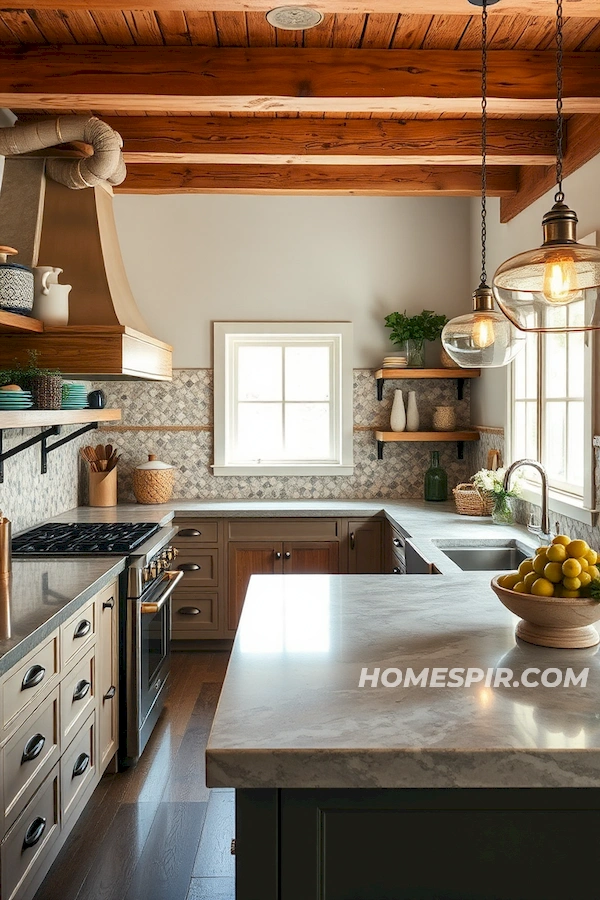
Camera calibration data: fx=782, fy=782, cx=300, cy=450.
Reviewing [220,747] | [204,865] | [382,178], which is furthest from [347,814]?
[382,178]

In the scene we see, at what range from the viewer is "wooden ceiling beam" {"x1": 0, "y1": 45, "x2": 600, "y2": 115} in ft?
9.43

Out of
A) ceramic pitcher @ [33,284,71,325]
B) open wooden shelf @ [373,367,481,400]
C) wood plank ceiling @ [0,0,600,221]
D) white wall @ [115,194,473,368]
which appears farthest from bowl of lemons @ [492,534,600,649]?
white wall @ [115,194,473,368]

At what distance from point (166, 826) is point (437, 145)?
314cm

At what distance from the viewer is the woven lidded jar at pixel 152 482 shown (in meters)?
4.95

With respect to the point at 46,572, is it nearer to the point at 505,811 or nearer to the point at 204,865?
the point at 204,865

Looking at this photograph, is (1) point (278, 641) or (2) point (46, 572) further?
(2) point (46, 572)

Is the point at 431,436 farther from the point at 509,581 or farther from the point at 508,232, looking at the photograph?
the point at 509,581

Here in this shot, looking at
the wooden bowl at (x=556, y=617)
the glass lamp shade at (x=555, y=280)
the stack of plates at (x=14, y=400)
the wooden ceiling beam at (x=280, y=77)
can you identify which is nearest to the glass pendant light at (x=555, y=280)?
the glass lamp shade at (x=555, y=280)

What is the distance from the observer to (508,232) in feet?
14.5

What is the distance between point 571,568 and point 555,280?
0.64 meters

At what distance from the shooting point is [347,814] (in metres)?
1.39

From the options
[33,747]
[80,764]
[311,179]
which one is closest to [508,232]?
[311,179]

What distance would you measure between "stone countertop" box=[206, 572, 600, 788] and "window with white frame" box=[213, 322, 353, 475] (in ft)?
10.4

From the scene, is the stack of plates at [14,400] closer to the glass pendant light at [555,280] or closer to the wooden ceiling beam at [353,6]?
the wooden ceiling beam at [353,6]
